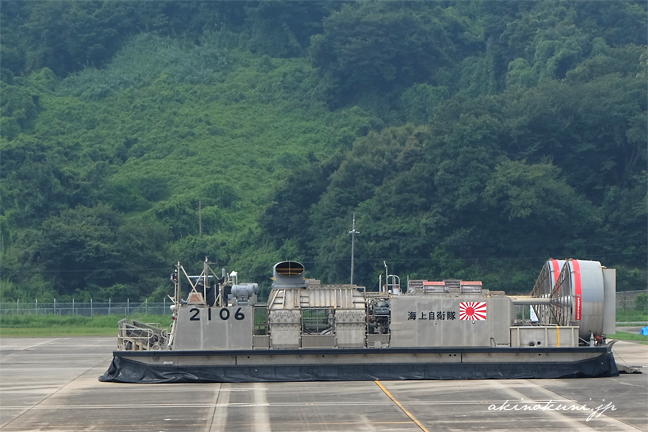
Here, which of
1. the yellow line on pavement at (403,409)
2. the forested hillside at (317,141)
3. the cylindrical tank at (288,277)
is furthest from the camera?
the forested hillside at (317,141)

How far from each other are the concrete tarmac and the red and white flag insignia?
209 cm

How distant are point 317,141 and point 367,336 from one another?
78437 mm

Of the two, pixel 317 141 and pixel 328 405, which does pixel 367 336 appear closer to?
pixel 328 405

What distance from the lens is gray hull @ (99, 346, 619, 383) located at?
2472cm

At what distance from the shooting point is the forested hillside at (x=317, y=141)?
243ft

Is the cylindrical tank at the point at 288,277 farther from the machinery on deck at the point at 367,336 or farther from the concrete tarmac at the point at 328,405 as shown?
the concrete tarmac at the point at 328,405

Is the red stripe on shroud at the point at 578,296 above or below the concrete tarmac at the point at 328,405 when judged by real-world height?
above

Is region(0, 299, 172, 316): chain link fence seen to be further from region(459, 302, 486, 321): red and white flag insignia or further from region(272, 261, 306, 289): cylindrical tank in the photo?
region(459, 302, 486, 321): red and white flag insignia

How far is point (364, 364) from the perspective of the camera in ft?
81.1

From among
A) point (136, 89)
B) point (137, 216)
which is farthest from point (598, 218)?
point (136, 89)

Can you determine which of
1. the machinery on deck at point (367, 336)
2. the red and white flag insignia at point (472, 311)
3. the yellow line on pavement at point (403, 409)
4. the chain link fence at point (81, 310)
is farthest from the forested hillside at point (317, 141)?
the yellow line on pavement at point (403, 409)

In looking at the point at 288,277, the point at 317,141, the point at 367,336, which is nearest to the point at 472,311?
the point at 367,336

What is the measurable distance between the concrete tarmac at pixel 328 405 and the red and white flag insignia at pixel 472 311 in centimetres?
209

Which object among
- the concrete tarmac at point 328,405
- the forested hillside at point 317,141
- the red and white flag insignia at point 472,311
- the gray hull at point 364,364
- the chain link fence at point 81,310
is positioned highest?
the forested hillside at point 317,141
